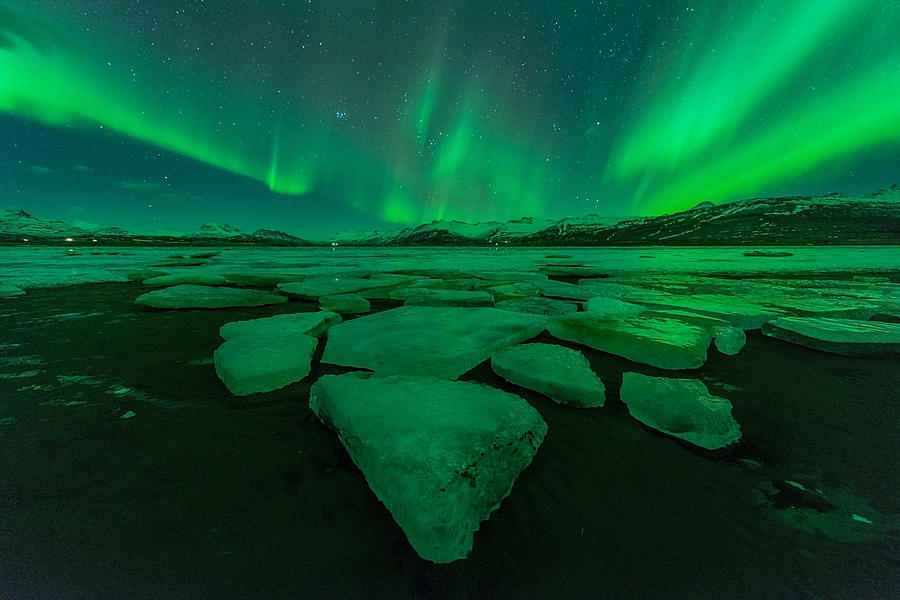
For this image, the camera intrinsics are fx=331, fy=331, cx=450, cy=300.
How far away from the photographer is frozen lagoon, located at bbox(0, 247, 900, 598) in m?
1.10

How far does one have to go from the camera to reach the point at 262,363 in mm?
2447

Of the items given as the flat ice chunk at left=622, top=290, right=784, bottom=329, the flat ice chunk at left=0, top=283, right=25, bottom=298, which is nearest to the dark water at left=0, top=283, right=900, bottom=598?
the flat ice chunk at left=622, top=290, right=784, bottom=329

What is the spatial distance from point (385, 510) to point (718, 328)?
12.2ft

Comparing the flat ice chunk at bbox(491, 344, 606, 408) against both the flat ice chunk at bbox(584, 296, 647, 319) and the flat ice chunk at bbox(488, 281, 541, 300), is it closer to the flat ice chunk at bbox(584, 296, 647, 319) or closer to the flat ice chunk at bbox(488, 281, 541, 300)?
the flat ice chunk at bbox(584, 296, 647, 319)

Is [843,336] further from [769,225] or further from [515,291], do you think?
[769,225]

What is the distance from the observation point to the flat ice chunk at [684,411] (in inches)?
71.9

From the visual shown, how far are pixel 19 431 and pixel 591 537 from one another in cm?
300

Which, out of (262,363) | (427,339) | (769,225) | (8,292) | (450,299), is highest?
(769,225)

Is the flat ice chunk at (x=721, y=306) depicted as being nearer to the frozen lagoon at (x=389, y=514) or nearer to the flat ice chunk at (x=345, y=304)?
the frozen lagoon at (x=389, y=514)

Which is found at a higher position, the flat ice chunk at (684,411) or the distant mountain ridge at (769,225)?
the distant mountain ridge at (769,225)

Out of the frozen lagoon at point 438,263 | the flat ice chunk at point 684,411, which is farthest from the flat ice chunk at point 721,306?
the frozen lagoon at point 438,263

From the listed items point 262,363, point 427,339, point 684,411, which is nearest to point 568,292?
point 427,339

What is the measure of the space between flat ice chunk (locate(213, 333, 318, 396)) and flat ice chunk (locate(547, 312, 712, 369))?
2586mm

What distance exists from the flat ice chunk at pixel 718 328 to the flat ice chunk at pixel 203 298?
224 inches
